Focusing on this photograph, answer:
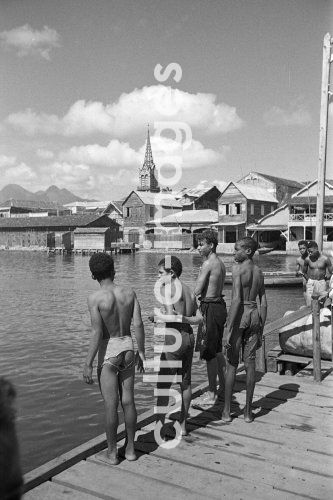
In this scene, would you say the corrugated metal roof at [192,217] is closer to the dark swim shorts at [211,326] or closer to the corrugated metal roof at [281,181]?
the corrugated metal roof at [281,181]

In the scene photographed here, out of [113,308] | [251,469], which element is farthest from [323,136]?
[251,469]

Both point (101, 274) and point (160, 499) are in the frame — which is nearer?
point (160, 499)

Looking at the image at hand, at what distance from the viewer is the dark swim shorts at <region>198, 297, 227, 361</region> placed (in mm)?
5602

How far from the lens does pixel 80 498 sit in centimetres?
350

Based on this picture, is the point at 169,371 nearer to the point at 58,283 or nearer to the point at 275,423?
the point at 275,423

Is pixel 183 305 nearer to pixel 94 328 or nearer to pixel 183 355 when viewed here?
pixel 183 355

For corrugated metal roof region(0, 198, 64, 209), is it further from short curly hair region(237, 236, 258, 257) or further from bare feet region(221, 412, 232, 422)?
bare feet region(221, 412, 232, 422)

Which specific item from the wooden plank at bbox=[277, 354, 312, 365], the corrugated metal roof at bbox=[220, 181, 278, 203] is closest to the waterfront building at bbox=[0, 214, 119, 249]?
the corrugated metal roof at bbox=[220, 181, 278, 203]

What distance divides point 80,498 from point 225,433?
72.9 inches

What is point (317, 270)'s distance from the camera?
9672 millimetres

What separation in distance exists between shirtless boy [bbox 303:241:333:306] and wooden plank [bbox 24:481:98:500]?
23.4 feet

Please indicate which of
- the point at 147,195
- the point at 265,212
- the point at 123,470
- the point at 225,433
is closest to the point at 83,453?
the point at 123,470

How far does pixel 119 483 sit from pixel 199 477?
2.27 feet

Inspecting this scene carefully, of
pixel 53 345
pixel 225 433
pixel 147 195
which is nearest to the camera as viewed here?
pixel 225 433
